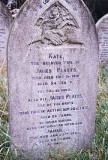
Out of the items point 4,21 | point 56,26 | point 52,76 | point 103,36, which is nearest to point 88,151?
point 52,76

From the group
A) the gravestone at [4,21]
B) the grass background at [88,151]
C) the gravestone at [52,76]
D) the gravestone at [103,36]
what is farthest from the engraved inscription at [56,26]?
the gravestone at [103,36]

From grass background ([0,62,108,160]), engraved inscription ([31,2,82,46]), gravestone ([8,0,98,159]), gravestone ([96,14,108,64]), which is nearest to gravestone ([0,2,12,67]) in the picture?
gravestone ([96,14,108,64])

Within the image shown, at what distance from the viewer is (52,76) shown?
10.6 ft

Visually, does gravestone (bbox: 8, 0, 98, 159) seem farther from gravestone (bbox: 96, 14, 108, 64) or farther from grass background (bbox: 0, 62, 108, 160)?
gravestone (bbox: 96, 14, 108, 64)

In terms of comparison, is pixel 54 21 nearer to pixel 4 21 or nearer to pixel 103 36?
pixel 4 21

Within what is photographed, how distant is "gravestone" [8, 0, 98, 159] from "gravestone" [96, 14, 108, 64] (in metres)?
4.79

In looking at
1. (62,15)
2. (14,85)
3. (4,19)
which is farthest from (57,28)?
(4,19)

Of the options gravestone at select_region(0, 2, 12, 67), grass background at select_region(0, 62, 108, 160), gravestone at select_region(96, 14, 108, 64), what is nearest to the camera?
grass background at select_region(0, 62, 108, 160)

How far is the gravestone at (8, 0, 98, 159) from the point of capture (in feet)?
10.0

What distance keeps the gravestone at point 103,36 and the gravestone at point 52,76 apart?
4.79m

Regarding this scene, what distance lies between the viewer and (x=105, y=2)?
14.3 metres

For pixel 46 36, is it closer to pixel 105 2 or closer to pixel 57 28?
pixel 57 28

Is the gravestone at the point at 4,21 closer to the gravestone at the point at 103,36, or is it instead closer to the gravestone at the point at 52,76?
the gravestone at the point at 103,36

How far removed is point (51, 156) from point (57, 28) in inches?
47.3
